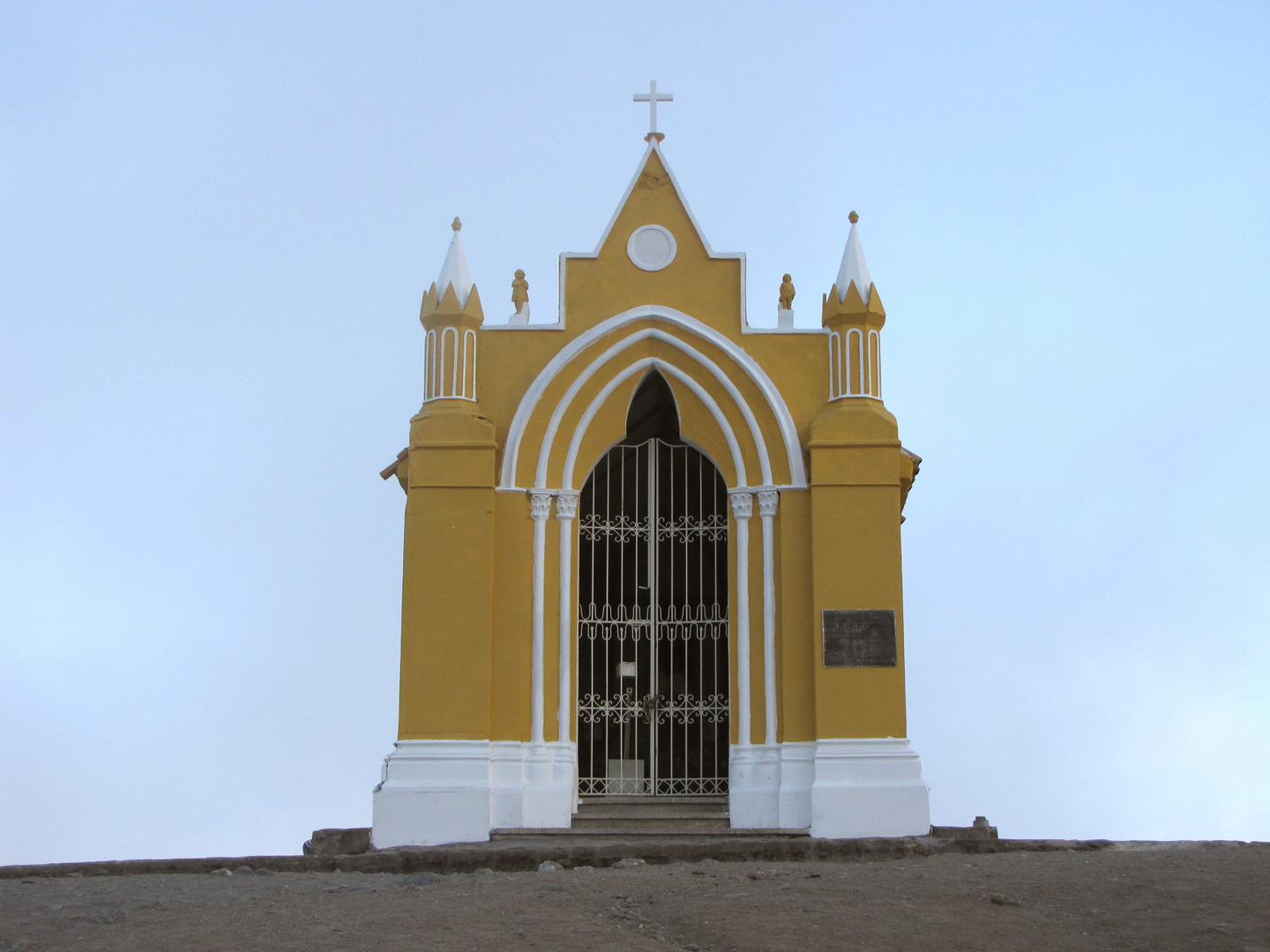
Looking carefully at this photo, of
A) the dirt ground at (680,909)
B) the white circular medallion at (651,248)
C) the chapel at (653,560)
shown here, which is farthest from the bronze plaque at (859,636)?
the white circular medallion at (651,248)

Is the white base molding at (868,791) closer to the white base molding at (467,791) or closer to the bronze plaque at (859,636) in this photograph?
the bronze plaque at (859,636)

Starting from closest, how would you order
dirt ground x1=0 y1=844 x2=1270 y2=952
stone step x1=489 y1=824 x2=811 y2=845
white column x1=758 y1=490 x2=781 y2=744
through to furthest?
dirt ground x1=0 y1=844 x2=1270 y2=952 → stone step x1=489 y1=824 x2=811 y2=845 → white column x1=758 y1=490 x2=781 y2=744

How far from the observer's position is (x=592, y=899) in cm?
1108

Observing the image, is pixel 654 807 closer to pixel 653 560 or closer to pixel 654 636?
pixel 654 636

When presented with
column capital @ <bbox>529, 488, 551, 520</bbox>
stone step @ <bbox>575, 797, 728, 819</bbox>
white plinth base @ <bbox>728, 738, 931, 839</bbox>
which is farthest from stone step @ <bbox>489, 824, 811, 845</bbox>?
column capital @ <bbox>529, 488, 551, 520</bbox>

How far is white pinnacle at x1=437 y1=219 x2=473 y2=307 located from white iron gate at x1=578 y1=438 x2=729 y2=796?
2.50 m

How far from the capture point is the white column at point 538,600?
54.3 feet

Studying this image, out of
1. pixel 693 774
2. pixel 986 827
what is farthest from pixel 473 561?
pixel 986 827

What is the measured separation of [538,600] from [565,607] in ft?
0.97

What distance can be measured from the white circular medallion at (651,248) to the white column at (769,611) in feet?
9.27

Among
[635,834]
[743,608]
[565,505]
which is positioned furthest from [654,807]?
[565,505]

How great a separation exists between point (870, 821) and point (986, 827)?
1194mm

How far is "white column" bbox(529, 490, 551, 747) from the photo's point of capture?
16547 millimetres

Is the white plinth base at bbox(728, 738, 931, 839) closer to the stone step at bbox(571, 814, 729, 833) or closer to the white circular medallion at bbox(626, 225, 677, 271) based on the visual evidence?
the stone step at bbox(571, 814, 729, 833)
